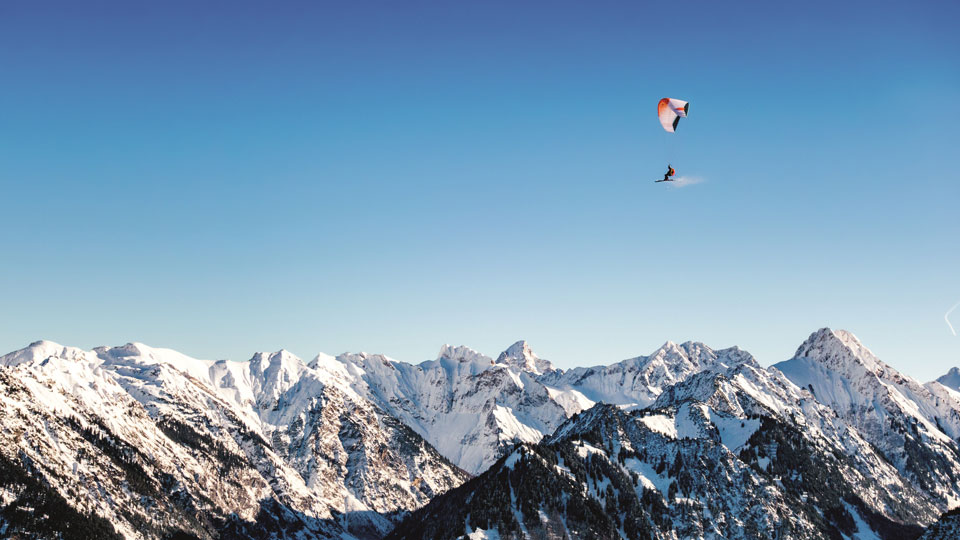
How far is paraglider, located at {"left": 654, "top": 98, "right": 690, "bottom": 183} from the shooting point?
456 feet

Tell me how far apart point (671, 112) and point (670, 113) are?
0.86 ft

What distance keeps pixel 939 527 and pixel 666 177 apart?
129 meters

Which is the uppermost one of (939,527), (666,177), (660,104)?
(660,104)

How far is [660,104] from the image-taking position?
143500 mm

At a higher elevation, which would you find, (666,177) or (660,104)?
(660,104)

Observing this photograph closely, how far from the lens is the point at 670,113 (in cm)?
14238

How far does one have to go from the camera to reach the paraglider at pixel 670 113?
139 metres

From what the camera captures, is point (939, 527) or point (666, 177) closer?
point (666, 177)

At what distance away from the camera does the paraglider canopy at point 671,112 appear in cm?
13912

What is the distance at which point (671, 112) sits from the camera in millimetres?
142375

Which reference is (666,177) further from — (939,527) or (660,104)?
(939,527)

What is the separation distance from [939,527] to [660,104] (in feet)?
450

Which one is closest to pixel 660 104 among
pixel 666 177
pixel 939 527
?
pixel 666 177

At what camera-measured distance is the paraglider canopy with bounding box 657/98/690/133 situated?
456 ft
